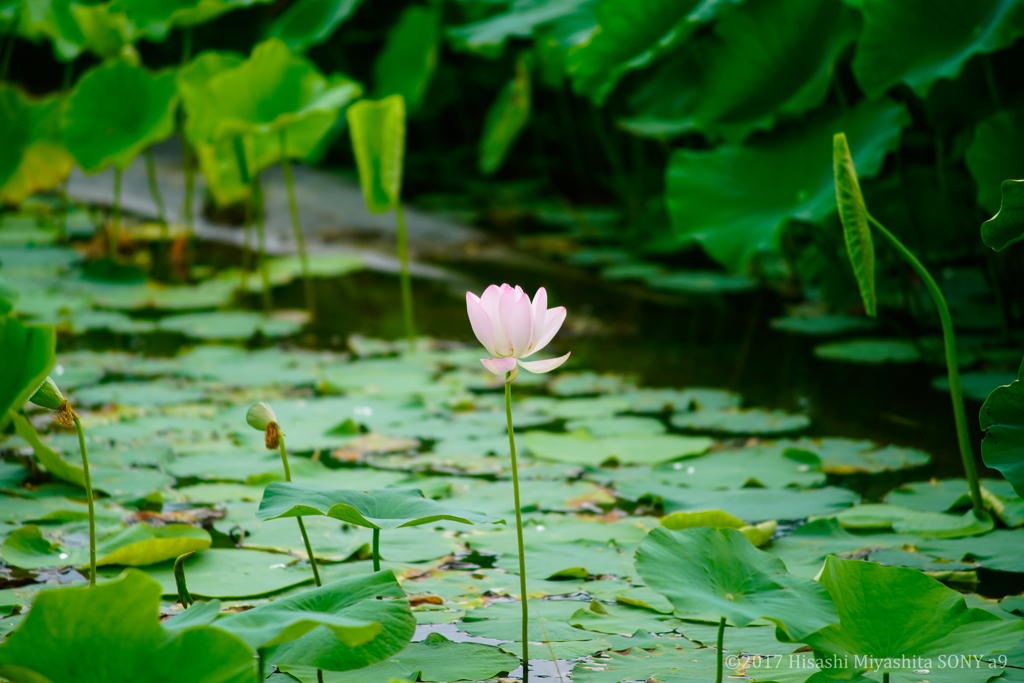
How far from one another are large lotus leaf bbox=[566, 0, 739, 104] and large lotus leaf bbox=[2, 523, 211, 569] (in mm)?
1686

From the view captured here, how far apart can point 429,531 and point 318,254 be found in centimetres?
228

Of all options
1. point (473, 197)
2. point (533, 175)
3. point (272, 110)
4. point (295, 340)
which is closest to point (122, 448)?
point (295, 340)

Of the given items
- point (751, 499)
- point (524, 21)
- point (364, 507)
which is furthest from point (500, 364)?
point (524, 21)

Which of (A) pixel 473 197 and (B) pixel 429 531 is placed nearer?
(B) pixel 429 531

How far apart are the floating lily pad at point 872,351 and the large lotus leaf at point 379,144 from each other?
3.97 feet

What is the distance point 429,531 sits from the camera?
127 centimetres

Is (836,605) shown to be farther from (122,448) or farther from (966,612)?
(122,448)

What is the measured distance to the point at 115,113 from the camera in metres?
2.72

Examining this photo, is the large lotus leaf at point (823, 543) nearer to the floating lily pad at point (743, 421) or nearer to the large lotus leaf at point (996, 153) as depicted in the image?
the floating lily pad at point (743, 421)

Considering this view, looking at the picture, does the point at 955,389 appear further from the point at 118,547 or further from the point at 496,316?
the point at 118,547

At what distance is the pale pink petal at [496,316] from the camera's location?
85cm

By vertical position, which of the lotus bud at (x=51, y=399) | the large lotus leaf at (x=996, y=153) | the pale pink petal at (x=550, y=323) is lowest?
the lotus bud at (x=51, y=399)

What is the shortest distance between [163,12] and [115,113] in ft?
1.30

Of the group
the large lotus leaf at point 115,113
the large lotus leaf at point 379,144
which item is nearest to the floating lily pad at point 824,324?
the large lotus leaf at point 379,144
